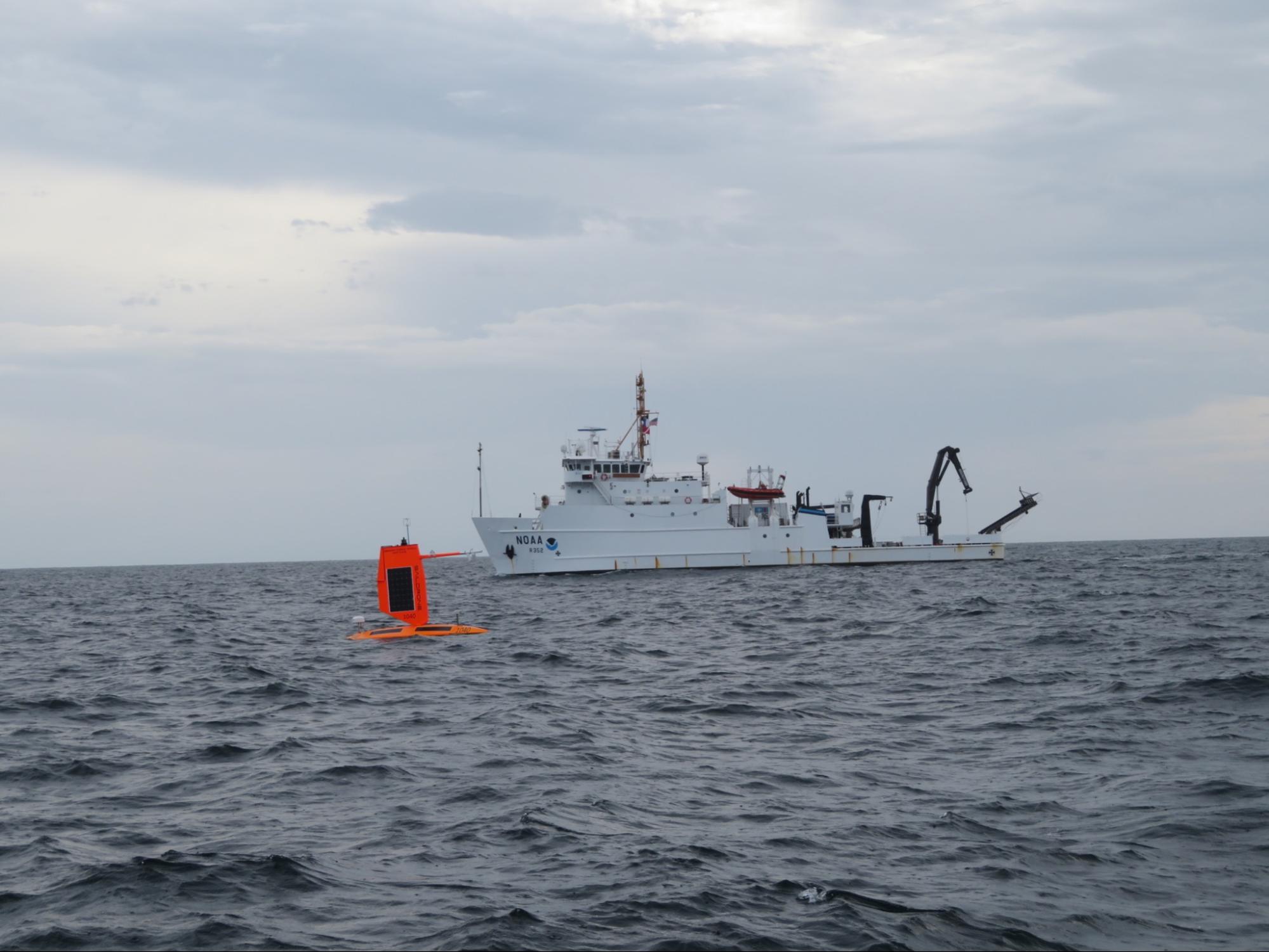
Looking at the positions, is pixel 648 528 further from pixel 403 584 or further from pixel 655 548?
pixel 403 584

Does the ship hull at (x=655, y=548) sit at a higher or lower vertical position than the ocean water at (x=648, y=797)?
higher

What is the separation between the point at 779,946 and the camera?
5434 mm

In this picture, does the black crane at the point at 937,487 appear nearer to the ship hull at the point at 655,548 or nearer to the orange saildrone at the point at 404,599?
the ship hull at the point at 655,548

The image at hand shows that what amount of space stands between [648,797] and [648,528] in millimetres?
42653

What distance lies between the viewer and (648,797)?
876 cm

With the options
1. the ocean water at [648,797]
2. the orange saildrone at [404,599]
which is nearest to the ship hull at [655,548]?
the orange saildrone at [404,599]

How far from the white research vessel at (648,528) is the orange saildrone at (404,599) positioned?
27.5 meters

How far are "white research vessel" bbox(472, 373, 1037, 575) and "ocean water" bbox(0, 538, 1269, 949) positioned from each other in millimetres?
30424

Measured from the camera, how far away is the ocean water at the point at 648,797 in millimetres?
5906

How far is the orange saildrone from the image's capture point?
71.3 ft

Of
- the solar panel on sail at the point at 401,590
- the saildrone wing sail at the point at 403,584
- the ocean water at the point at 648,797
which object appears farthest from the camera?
the solar panel on sail at the point at 401,590

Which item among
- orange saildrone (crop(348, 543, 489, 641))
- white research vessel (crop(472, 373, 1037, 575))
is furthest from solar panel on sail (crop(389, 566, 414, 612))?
white research vessel (crop(472, 373, 1037, 575))

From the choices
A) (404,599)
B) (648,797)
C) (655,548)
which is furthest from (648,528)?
(648,797)

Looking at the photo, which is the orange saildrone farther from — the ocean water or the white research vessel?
the white research vessel
